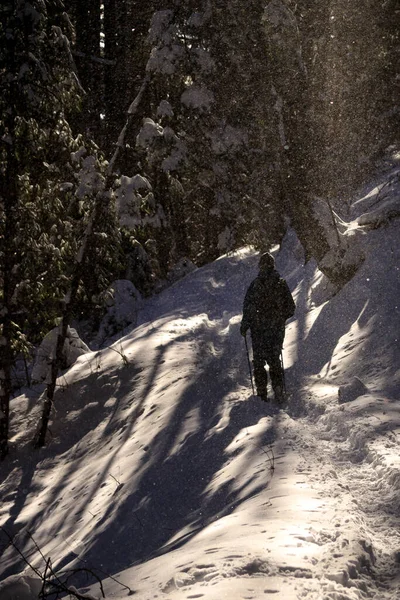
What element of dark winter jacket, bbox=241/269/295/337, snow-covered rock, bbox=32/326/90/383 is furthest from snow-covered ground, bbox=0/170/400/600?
dark winter jacket, bbox=241/269/295/337

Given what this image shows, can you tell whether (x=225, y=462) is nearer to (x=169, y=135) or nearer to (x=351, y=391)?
(x=351, y=391)

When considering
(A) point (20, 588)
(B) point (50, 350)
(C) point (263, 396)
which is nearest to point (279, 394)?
(C) point (263, 396)

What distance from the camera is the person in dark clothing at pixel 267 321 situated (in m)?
9.27

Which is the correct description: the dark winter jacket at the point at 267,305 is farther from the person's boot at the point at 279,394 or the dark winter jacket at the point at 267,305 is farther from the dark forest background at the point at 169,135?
the dark forest background at the point at 169,135

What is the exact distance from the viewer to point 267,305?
31.0 ft

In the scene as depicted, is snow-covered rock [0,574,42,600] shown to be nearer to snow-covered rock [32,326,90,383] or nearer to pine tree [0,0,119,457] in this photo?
pine tree [0,0,119,457]

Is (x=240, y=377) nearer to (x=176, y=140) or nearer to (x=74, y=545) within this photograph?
(x=74, y=545)

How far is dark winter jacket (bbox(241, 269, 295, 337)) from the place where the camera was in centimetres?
941

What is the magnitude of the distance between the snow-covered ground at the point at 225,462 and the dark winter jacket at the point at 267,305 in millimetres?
1194

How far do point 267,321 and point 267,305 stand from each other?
0.26m

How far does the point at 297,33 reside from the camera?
1446cm

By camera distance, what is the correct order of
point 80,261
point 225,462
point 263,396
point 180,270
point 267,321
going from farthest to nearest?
point 180,270 < point 80,261 < point 267,321 < point 263,396 < point 225,462

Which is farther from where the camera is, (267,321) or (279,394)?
(267,321)

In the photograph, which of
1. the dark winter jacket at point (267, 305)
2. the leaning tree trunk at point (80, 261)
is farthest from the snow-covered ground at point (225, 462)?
the dark winter jacket at point (267, 305)
